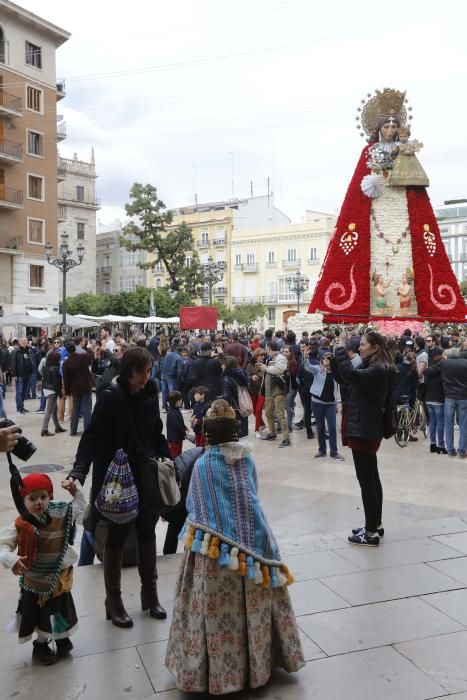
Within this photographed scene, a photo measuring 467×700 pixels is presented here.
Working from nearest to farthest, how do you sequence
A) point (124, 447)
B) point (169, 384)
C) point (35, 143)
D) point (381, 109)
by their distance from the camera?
point (124, 447), point (169, 384), point (381, 109), point (35, 143)

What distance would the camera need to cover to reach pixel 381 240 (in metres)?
22.2

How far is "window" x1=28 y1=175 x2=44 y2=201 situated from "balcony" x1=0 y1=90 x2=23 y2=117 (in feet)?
9.86

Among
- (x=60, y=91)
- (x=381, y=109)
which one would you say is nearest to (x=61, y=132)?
(x=60, y=91)

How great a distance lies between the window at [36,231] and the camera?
106 ft

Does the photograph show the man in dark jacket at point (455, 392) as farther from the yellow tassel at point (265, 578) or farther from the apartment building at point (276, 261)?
the apartment building at point (276, 261)

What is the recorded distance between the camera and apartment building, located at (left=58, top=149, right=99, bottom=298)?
5200cm

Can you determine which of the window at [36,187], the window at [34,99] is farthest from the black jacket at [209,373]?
the window at [34,99]

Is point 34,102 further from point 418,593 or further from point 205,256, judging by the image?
point 418,593

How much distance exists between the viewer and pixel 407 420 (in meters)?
10.3

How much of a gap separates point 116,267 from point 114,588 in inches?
2495

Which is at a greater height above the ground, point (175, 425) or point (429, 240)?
point (429, 240)

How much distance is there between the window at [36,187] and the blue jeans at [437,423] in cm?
2725

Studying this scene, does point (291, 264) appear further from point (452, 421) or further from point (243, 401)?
point (243, 401)

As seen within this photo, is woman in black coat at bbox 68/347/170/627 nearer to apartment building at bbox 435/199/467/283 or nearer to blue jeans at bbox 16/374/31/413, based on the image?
blue jeans at bbox 16/374/31/413
